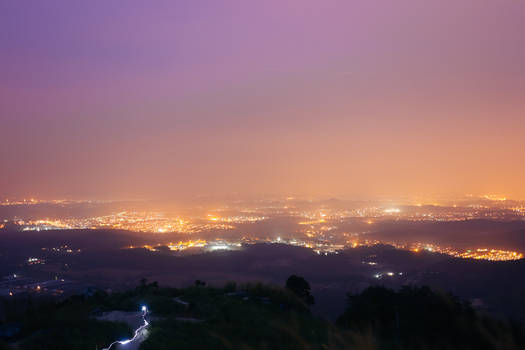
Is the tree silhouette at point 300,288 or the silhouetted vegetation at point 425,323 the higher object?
the silhouetted vegetation at point 425,323

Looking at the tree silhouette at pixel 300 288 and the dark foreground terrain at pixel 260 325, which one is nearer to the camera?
the dark foreground terrain at pixel 260 325

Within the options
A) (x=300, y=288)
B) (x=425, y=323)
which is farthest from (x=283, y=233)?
(x=425, y=323)

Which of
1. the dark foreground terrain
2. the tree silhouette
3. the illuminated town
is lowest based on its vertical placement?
the illuminated town

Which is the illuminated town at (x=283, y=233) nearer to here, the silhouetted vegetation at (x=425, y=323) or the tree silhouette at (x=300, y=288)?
the tree silhouette at (x=300, y=288)

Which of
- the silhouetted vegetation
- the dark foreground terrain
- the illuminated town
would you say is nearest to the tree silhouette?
the dark foreground terrain

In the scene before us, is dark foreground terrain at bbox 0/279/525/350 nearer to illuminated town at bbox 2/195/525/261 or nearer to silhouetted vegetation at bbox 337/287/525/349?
silhouetted vegetation at bbox 337/287/525/349

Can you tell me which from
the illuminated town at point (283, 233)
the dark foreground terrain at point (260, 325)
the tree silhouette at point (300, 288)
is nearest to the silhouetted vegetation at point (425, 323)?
the dark foreground terrain at point (260, 325)

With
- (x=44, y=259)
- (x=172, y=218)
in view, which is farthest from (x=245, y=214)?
(x=44, y=259)

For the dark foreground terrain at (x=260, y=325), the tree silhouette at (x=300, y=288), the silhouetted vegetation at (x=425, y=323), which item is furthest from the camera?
the tree silhouette at (x=300, y=288)

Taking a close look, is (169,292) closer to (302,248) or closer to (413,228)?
(302,248)

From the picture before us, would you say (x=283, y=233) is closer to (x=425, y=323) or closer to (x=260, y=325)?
(x=260, y=325)
